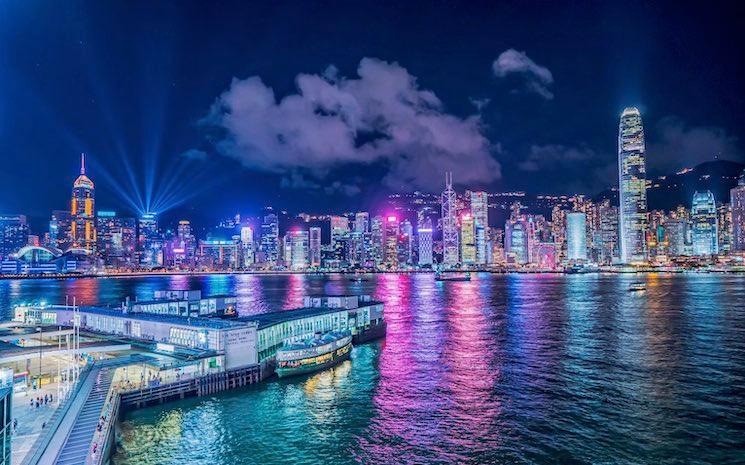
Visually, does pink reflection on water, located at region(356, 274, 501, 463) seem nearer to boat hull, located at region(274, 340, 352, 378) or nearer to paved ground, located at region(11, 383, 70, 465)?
boat hull, located at region(274, 340, 352, 378)

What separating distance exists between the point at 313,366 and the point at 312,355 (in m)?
1.06

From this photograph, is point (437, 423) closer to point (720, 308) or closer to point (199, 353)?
point (199, 353)

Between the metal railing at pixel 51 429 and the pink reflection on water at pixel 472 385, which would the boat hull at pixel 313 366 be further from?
the metal railing at pixel 51 429

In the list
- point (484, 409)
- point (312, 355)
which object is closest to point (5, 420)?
point (484, 409)

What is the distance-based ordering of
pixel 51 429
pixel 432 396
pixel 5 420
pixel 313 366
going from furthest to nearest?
1. pixel 313 366
2. pixel 432 396
3. pixel 51 429
4. pixel 5 420

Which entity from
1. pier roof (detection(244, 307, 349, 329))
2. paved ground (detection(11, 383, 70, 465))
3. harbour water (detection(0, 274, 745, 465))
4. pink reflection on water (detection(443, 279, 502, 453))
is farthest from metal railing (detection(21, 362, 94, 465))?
pink reflection on water (detection(443, 279, 502, 453))

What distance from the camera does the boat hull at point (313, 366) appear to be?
151ft

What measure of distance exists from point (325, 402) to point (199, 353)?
1295 cm

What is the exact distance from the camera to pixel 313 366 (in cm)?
4809

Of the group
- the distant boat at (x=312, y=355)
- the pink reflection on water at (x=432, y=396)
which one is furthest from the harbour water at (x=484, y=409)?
the distant boat at (x=312, y=355)

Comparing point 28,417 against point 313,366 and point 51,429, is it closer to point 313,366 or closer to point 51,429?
point 51,429

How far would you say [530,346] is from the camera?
199 feet

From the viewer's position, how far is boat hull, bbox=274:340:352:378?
4600 cm

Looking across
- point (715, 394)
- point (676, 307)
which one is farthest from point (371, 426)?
point (676, 307)
